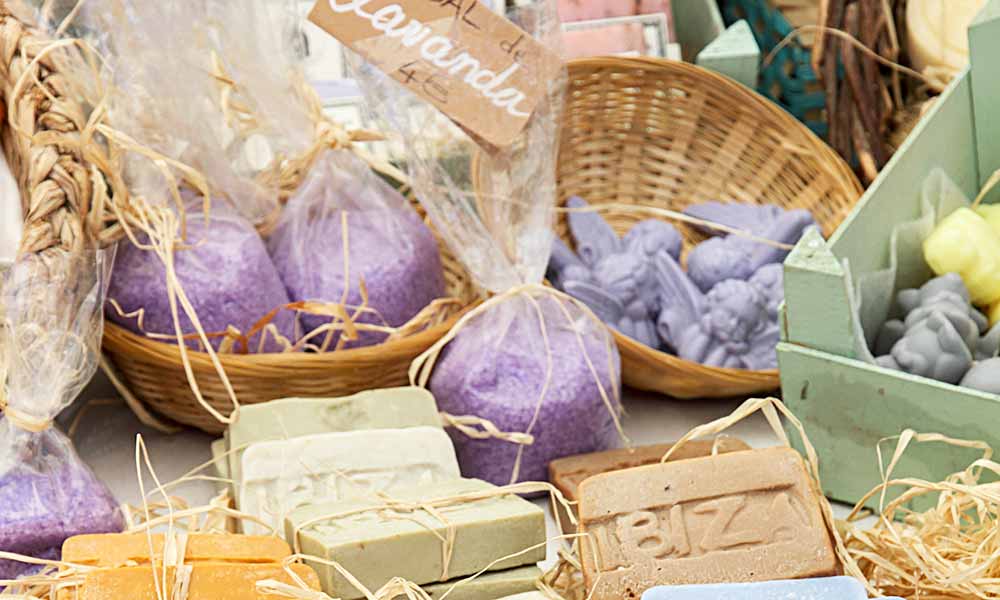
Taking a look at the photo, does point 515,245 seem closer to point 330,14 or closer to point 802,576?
point 330,14

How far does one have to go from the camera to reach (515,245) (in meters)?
1.28

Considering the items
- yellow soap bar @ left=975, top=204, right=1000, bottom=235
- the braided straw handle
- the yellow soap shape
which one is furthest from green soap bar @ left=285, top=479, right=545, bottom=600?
yellow soap bar @ left=975, top=204, right=1000, bottom=235

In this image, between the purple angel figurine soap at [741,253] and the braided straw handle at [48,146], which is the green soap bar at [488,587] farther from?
the purple angel figurine soap at [741,253]

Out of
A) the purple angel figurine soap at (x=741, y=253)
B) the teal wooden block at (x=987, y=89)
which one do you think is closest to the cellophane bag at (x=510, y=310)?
the purple angel figurine soap at (x=741, y=253)

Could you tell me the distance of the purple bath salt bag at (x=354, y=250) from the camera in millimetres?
1322

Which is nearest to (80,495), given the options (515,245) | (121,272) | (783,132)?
(121,272)

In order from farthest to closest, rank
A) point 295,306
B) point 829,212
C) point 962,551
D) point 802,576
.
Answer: point 829,212 → point 295,306 → point 962,551 → point 802,576

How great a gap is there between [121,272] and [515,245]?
0.40 m

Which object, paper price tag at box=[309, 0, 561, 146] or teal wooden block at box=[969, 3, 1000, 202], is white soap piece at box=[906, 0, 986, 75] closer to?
teal wooden block at box=[969, 3, 1000, 202]

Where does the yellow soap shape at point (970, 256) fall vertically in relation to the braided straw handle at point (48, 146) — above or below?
below

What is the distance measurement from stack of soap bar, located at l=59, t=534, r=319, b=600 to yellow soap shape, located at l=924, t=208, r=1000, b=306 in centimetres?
82

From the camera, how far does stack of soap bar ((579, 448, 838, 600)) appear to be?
3.05ft

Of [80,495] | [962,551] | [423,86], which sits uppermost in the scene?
[423,86]

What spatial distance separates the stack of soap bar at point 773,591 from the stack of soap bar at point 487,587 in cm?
14
